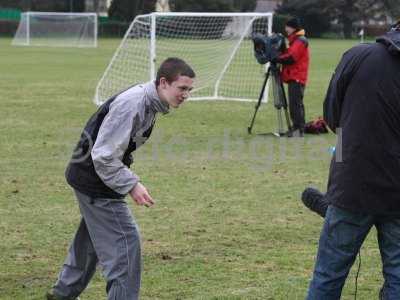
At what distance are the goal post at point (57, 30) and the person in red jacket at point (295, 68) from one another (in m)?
36.9

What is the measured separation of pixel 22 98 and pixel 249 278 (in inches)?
538

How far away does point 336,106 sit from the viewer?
4289 millimetres

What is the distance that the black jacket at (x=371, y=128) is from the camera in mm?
4078

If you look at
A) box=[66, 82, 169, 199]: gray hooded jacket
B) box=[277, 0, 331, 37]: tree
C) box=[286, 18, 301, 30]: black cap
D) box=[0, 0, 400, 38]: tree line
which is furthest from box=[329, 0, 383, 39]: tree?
box=[66, 82, 169, 199]: gray hooded jacket

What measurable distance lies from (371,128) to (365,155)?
0.47ft

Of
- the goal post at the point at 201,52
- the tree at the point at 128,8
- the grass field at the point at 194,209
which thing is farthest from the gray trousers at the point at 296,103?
the tree at the point at 128,8

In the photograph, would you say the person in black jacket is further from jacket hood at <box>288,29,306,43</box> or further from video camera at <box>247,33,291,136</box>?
jacket hood at <box>288,29,306,43</box>

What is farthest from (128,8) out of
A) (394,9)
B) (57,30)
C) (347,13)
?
(394,9)

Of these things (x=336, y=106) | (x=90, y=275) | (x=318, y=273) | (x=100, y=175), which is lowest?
(x=90, y=275)

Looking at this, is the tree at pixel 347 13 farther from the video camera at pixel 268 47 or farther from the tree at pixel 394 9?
the tree at pixel 394 9

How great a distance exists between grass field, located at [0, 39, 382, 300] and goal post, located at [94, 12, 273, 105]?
302cm

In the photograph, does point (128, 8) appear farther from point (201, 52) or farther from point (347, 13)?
point (201, 52)

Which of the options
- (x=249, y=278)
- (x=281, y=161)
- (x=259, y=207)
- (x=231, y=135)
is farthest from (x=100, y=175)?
(x=231, y=135)

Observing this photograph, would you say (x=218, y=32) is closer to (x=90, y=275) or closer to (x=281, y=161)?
Result: (x=281, y=161)
